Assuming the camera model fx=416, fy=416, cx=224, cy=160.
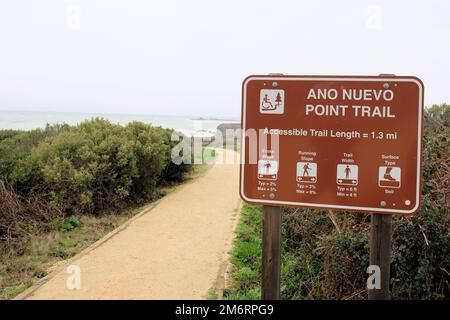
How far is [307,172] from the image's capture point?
2850 mm

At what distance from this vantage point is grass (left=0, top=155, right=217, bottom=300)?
215 inches

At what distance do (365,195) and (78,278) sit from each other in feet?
12.6

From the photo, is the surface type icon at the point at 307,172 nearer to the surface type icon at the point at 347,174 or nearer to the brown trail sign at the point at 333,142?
the brown trail sign at the point at 333,142

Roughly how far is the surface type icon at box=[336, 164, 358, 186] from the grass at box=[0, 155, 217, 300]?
160 inches

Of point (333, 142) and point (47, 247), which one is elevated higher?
point (333, 142)

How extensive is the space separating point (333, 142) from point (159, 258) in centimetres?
393

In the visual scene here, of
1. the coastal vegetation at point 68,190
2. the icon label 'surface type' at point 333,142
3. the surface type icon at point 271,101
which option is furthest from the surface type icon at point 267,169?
the coastal vegetation at point 68,190

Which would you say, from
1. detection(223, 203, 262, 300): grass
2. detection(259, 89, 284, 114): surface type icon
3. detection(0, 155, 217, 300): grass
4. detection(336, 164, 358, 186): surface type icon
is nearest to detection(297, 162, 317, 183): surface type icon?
detection(336, 164, 358, 186): surface type icon

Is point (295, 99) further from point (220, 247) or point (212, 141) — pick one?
point (212, 141)

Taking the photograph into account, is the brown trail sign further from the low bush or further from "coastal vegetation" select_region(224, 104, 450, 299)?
the low bush

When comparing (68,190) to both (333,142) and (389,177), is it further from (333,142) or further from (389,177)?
(389,177)

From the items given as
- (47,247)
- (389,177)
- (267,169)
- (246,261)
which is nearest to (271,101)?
(267,169)

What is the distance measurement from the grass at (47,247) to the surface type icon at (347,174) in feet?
13.3
